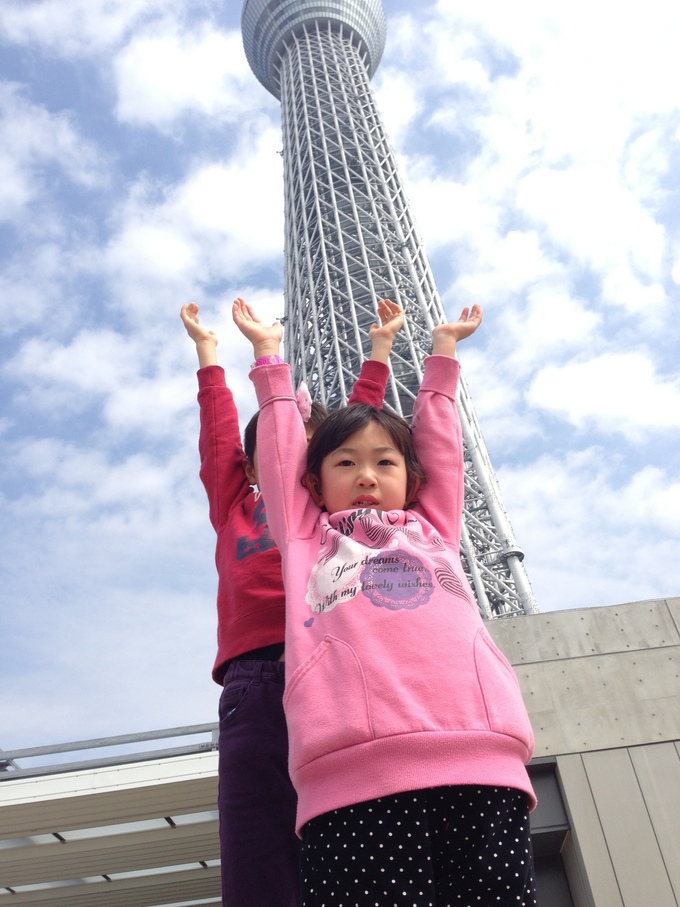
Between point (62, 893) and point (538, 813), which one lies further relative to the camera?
point (62, 893)

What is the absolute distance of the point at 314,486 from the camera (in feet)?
6.95

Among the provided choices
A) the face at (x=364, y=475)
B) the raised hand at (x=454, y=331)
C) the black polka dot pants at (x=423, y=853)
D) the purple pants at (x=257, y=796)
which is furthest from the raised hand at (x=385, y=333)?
the black polka dot pants at (x=423, y=853)

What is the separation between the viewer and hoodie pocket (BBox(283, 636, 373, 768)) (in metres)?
1.49

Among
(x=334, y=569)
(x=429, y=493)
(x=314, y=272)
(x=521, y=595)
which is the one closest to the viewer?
(x=334, y=569)

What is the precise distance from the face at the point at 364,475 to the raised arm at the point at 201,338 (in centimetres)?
81

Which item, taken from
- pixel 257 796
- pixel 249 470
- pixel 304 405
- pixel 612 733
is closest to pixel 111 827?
pixel 612 733

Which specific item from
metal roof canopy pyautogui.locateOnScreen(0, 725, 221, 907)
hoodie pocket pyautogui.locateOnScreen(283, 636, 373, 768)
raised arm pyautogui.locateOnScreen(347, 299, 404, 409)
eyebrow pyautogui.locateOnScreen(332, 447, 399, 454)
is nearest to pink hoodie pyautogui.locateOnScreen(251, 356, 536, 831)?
hoodie pocket pyautogui.locateOnScreen(283, 636, 373, 768)

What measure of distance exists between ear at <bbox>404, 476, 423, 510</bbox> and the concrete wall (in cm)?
391

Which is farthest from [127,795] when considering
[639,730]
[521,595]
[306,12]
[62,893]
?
[306,12]

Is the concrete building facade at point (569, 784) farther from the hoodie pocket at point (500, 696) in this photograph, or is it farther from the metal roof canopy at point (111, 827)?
the hoodie pocket at point (500, 696)

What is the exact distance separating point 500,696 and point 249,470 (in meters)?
1.30

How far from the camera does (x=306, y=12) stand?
1671 inches

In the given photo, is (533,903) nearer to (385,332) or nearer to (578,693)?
(385,332)

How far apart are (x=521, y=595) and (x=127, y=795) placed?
1729 cm
